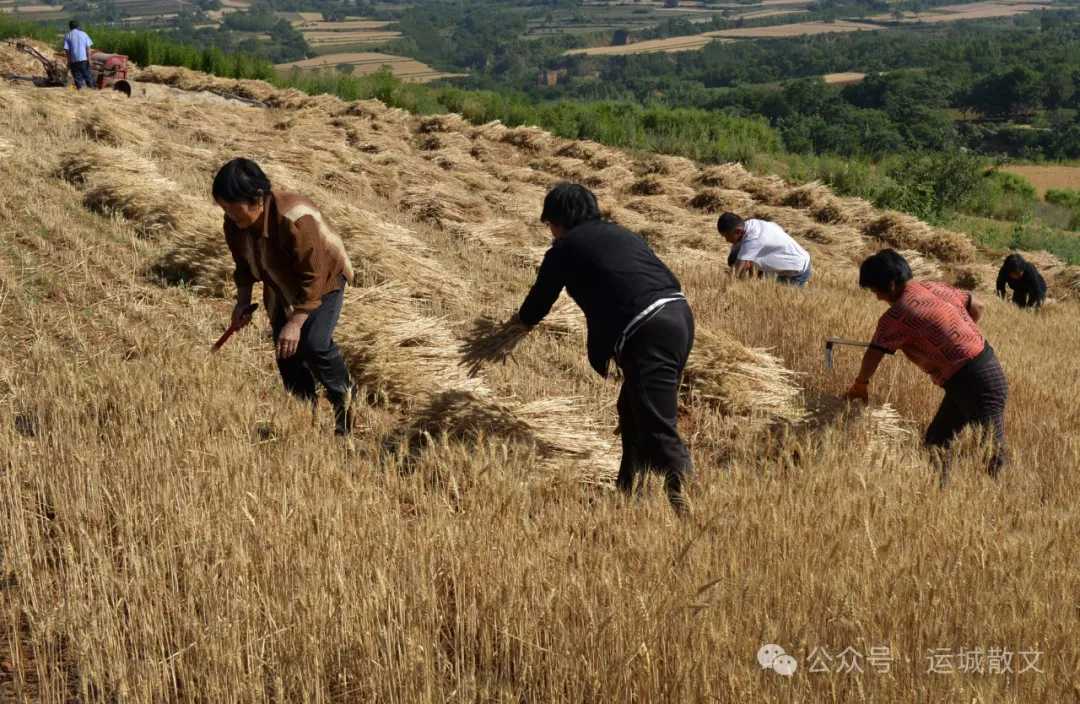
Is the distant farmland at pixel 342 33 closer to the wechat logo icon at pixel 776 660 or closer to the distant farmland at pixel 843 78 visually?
the distant farmland at pixel 843 78

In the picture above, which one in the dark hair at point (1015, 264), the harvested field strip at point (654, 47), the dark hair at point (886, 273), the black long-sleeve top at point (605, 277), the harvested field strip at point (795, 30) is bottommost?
the dark hair at point (1015, 264)

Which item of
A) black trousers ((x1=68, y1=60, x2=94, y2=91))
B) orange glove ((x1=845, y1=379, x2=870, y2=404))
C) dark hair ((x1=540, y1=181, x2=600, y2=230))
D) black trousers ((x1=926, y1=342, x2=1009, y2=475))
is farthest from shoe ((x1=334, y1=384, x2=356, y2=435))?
black trousers ((x1=68, y1=60, x2=94, y2=91))

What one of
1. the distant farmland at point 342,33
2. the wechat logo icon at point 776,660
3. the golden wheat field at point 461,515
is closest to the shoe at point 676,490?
the golden wheat field at point 461,515

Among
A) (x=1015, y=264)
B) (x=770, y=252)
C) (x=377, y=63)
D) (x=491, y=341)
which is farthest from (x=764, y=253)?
(x=377, y=63)

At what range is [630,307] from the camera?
10.8 ft

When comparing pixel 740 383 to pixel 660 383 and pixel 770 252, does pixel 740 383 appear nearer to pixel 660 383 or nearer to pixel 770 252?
pixel 660 383

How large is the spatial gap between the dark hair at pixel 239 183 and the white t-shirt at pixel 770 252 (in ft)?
17.3

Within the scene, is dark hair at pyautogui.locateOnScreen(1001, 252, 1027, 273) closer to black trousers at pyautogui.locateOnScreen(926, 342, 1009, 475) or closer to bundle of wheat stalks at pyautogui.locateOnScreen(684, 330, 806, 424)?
bundle of wheat stalks at pyautogui.locateOnScreen(684, 330, 806, 424)

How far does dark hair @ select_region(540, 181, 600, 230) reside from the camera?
3.36 m

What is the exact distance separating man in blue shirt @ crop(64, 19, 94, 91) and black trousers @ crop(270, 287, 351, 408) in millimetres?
12564

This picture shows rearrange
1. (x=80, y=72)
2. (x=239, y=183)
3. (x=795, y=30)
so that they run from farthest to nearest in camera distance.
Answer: (x=795, y=30), (x=80, y=72), (x=239, y=183)

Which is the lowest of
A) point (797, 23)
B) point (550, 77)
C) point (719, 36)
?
point (550, 77)

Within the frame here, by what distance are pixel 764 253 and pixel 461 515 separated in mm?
5557

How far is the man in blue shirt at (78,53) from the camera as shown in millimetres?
13875
